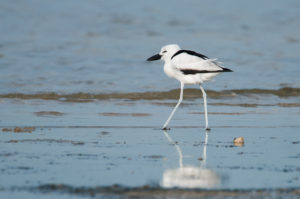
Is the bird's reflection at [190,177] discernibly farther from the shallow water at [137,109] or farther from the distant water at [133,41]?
the distant water at [133,41]

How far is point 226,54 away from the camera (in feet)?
65.4

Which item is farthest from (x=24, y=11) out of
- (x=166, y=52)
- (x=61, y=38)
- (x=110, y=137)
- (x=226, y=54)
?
(x=110, y=137)

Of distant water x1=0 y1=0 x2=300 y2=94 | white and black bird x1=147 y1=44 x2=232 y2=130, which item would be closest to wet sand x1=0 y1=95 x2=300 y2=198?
white and black bird x1=147 y1=44 x2=232 y2=130

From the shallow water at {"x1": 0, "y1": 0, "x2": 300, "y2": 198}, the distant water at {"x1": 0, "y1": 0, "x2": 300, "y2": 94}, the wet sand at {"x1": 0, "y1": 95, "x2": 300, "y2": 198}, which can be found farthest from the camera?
the distant water at {"x1": 0, "y1": 0, "x2": 300, "y2": 94}

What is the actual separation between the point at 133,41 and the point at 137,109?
1146 cm

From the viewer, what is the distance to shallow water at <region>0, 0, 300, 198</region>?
5.91 metres

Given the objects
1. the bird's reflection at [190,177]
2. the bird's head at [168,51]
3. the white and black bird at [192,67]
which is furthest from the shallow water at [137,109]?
the bird's head at [168,51]

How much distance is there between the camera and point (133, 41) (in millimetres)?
22781

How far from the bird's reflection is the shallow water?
1 centimetres

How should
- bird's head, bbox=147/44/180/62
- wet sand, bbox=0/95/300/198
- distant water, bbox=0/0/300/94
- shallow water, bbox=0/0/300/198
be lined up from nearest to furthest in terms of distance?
wet sand, bbox=0/95/300/198, shallow water, bbox=0/0/300/198, bird's head, bbox=147/44/180/62, distant water, bbox=0/0/300/94

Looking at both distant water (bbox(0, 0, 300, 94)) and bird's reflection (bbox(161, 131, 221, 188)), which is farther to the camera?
distant water (bbox(0, 0, 300, 94))

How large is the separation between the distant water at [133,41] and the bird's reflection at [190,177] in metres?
7.86

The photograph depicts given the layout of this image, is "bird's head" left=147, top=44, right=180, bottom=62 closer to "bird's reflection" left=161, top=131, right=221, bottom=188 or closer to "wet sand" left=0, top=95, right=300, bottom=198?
"wet sand" left=0, top=95, right=300, bottom=198

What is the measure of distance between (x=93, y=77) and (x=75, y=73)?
69 cm
